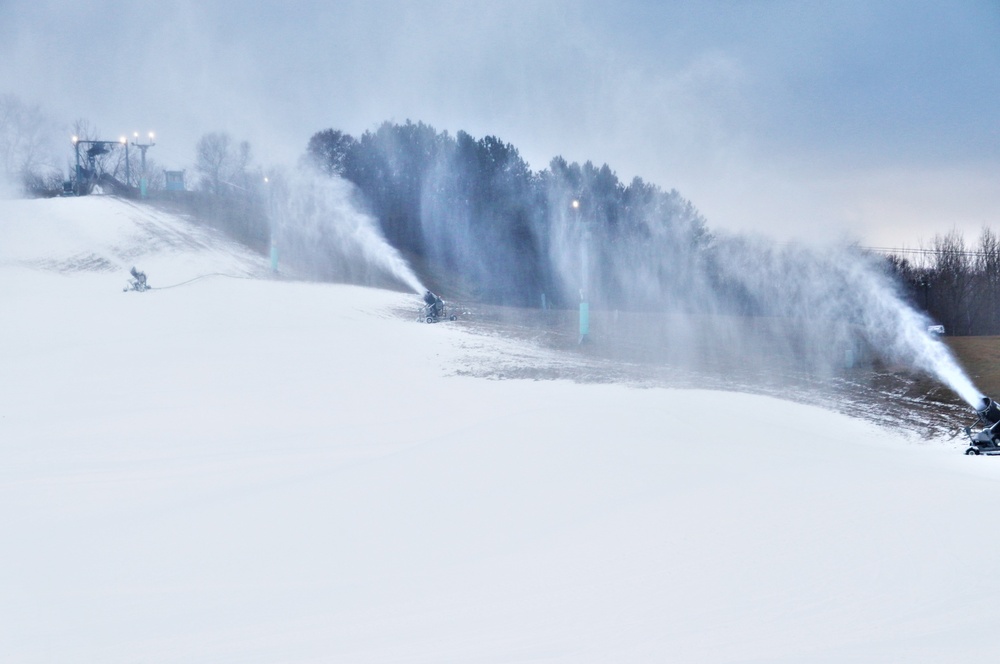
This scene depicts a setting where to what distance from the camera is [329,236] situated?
4291 cm

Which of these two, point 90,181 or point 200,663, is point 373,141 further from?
point 200,663

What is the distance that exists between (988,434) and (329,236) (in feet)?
121

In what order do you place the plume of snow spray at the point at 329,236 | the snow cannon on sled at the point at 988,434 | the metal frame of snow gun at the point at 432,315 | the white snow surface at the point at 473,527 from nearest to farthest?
the white snow surface at the point at 473,527 → the snow cannon on sled at the point at 988,434 → the metal frame of snow gun at the point at 432,315 → the plume of snow spray at the point at 329,236

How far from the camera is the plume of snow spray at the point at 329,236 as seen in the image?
122 feet

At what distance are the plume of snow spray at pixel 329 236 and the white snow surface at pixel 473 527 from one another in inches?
870

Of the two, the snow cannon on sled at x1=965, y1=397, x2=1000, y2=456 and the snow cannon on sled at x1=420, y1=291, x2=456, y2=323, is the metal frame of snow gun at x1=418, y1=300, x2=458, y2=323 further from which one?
the snow cannon on sled at x1=965, y1=397, x2=1000, y2=456

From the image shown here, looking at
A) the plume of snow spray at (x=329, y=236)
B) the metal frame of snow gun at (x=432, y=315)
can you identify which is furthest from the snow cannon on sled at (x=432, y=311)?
the plume of snow spray at (x=329, y=236)

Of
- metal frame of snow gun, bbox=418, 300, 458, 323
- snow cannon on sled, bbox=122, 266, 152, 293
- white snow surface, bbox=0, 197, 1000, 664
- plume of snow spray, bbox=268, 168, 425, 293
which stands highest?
plume of snow spray, bbox=268, 168, 425, 293

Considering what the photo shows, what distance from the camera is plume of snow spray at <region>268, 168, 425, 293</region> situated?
37.1m

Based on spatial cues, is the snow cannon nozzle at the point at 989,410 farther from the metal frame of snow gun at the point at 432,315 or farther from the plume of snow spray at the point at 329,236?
the plume of snow spray at the point at 329,236

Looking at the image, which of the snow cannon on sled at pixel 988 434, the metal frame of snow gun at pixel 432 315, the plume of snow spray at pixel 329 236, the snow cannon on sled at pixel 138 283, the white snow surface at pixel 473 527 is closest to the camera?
the white snow surface at pixel 473 527

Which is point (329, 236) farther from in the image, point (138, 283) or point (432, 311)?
point (432, 311)

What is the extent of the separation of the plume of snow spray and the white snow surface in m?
22.1

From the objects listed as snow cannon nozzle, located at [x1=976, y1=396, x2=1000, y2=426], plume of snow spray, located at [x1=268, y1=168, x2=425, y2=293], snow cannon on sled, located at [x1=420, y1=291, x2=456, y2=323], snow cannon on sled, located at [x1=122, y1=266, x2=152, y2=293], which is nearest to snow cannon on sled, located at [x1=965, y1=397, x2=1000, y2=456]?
snow cannon nozzle, located at [x1=976, y1=396, x2=1000, y2=426]
